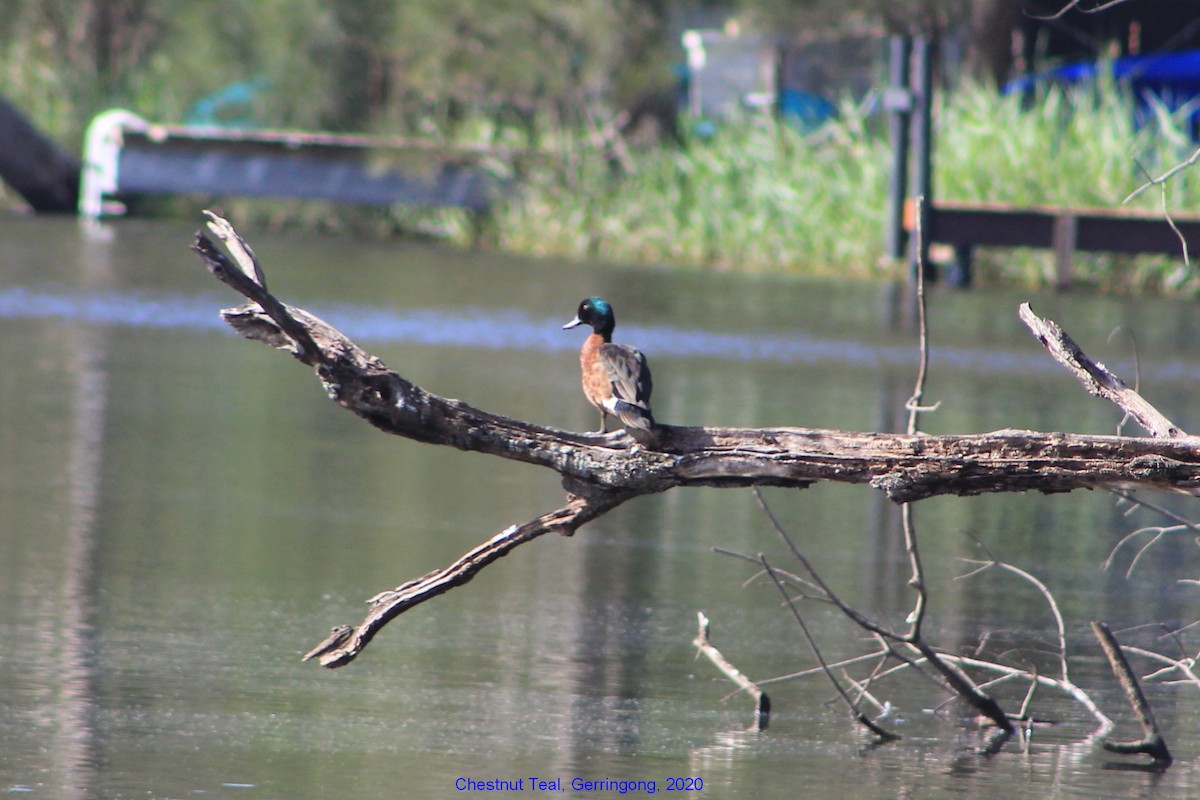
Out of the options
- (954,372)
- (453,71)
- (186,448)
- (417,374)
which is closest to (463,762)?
(186,448)

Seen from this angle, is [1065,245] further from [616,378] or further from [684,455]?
[684,455]

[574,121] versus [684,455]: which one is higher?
[574,121]

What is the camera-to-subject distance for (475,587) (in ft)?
22.4

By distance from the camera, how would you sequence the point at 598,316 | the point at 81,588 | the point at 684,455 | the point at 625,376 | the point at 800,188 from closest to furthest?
the point at 684,455 < the point at 625,376 < the point at 598,316 < the point at 81,588 < the point at 800,188

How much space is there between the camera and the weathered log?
4.41 metres

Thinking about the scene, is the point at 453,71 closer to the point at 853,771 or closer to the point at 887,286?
the point at 887,286

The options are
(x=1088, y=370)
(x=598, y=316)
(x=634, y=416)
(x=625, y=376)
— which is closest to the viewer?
(x=634, y=416)

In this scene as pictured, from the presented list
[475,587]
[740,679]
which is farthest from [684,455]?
[475,587]

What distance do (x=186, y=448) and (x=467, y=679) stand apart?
4.12 m

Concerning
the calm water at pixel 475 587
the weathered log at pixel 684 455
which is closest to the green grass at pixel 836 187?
the calm water at pixel 475 587

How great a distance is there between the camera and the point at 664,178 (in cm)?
2434

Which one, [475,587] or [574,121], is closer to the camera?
[475,587]

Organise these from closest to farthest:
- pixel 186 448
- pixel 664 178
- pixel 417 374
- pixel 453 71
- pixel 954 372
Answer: pixel 186 448 < pixel 417 374 < pixel 954 372 < pixel 664 178 < pixel 453 71

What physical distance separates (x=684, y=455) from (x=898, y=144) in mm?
16213
